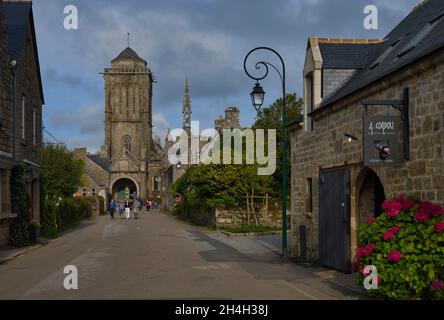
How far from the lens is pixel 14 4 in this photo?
77.8 ft

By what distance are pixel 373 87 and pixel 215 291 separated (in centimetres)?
508

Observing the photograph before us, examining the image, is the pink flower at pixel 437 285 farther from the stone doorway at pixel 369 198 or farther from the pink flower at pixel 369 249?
the stone doorway at pixel 369 198

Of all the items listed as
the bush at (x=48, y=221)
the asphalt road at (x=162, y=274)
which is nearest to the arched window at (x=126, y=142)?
the bush at (x=48, y=221)

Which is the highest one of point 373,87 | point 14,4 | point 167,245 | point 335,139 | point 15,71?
point 14,4

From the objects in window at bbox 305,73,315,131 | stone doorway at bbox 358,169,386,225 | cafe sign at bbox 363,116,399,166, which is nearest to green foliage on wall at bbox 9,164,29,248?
window at bbox 305,73,315,131

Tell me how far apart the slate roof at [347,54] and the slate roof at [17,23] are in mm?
11623

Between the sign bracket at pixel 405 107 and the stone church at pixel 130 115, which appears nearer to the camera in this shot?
the sign bracket at pixel 405 107

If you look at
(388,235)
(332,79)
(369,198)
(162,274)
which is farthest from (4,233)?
(388,235)

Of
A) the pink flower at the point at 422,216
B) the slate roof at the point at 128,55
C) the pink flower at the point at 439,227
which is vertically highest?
the slate roof at the point at 128,55

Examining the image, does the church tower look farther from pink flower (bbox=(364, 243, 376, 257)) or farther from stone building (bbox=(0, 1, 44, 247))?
pink flower (bbox=(364, 243, 376, 257))

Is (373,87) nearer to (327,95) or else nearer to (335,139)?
(335,139)

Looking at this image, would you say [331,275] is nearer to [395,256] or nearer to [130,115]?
[395,256]

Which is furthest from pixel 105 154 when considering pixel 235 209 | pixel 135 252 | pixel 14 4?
pixel 135 252

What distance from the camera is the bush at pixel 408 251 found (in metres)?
8.38
